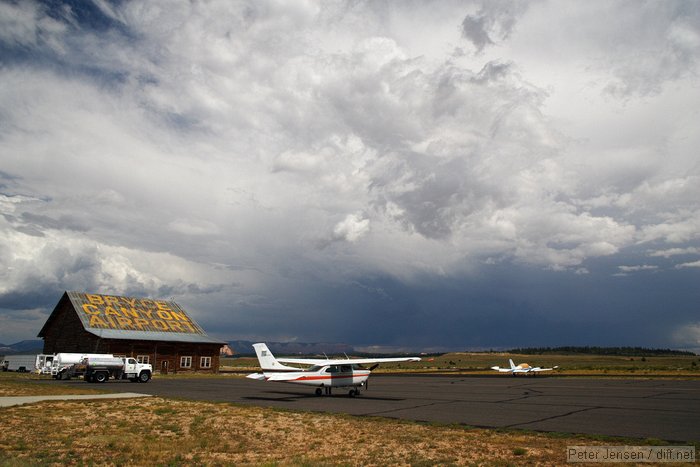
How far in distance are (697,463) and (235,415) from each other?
1614 centimetres

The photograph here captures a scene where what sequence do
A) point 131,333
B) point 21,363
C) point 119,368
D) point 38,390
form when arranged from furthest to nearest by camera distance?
point 21,363, point 131,333, point 119,368, point 38,390

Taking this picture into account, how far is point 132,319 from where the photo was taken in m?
68.6

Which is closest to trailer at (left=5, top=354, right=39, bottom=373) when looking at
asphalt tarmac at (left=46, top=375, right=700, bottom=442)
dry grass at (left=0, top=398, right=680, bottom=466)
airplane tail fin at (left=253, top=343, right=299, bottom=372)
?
airplane tail fin at (left=253, top=343, right=299, bottom=372)

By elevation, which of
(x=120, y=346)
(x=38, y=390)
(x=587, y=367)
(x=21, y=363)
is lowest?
(x=587, y=367)

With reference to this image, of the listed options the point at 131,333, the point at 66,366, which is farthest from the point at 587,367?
the point at 66,366

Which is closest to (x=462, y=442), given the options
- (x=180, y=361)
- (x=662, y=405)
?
(x=662, y=405)

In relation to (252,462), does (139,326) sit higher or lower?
higher

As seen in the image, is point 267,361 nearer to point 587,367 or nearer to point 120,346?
point 120,346

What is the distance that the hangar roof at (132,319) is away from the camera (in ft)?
211

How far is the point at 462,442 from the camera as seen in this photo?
50.8ft

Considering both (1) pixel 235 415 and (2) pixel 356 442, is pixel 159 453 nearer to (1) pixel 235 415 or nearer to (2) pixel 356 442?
(2) pixel 356 442

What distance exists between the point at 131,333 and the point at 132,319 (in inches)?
165

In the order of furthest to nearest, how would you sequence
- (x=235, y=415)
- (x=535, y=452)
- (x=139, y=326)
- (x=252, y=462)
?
(x=139, y=326) → (x=235, y=415) → (x=535, y=452) → (x=252, y=462)

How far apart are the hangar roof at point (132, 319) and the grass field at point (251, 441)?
4550 centimetres
